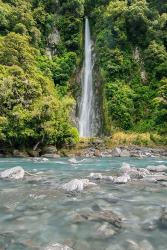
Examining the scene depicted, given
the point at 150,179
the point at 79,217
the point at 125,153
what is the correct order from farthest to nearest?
the point at 125,153, the point at 150,179, the point at 79,217

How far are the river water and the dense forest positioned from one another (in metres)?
23.4

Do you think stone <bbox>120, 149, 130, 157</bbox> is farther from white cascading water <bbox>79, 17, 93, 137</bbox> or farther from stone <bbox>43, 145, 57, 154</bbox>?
white cascading water <bbox>79, 17, 93, 137</bbox>

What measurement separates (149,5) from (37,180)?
54.6 metres

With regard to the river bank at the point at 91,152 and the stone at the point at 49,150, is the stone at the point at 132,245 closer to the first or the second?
the river bank at the point at 91,152

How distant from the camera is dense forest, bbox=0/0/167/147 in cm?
3650

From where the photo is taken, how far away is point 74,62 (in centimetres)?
5678

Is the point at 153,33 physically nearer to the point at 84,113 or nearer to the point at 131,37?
the point at 131,37

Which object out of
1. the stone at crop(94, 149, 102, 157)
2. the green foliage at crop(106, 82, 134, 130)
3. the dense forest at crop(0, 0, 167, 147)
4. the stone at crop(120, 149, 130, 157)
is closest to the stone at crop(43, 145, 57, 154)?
the dense forest at crop(0, 0, 167, 147)

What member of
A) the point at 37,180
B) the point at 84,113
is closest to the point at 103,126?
the point at 84,113

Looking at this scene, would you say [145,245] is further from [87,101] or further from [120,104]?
[87,101]

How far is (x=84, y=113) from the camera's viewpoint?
5075 centimetres

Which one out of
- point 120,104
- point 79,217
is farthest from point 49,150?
point 79,217

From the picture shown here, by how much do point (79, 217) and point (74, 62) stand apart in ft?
164

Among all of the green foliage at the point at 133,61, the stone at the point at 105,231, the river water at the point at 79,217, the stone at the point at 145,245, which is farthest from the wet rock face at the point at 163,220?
the green foliage at the point at 133,61
